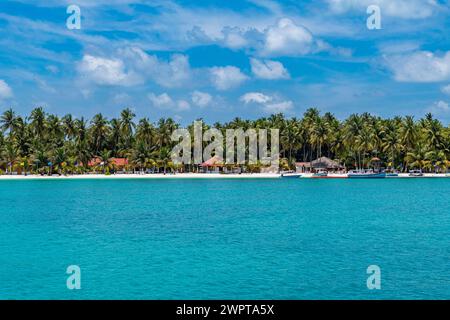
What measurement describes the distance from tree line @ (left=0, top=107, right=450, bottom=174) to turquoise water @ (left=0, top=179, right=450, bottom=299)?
59346 millimetres

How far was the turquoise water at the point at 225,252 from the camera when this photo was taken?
18.3 m

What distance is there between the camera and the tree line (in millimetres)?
102375

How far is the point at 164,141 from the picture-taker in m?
110

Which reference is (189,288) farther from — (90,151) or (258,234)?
(90,151)

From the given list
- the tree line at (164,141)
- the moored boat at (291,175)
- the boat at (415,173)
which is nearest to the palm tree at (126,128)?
the tree line at (164,141)

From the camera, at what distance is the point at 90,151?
4296 inches

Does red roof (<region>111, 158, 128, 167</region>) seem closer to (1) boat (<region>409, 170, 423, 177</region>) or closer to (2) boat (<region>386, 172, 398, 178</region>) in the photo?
(2) boat (<region>386, 172, 398, 178</region>)

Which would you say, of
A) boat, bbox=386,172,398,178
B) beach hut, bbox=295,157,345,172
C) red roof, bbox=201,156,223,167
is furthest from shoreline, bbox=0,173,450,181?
beach hut, bbox=295,157,345,172

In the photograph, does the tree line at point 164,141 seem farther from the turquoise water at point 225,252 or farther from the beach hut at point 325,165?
the turquoise water at point 225,252

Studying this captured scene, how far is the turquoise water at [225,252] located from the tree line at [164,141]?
5935 cm

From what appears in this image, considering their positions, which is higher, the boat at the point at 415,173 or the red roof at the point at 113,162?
the red roof at the point at 113,162

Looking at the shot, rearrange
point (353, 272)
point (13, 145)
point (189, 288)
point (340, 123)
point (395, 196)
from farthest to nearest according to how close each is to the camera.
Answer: point (340, 123)
point (13, 145)
point (395, 196)
point (353, 272)
point (189, 288)

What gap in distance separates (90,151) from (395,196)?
7147 centimetres
